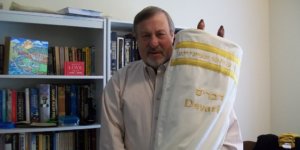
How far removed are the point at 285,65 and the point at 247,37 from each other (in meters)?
0.45

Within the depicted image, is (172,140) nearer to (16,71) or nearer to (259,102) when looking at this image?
(16,71)

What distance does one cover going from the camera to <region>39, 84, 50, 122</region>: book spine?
6.21 ft

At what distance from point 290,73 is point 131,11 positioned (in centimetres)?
164

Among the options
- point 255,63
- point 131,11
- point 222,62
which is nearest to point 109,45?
point 131,11

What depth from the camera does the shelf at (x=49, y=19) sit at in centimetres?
170

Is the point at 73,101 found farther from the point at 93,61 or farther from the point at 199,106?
the point at 199,106

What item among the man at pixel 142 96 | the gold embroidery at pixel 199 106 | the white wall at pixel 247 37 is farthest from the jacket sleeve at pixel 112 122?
the white wall at pixel 247 37

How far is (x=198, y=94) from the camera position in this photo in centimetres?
101

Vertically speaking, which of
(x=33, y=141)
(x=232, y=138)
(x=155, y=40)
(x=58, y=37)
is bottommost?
(x=33, y=141)

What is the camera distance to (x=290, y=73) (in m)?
2.84

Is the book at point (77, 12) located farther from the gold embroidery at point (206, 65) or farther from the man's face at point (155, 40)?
the gold embroidery at point (206, 65)

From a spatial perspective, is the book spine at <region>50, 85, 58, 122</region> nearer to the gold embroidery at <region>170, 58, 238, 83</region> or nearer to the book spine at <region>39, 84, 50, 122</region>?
the book spine at <region>39, 84, 50, 122</region>

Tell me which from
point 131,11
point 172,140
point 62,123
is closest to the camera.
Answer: point 172,140

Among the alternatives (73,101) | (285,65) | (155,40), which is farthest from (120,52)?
(285,65)
